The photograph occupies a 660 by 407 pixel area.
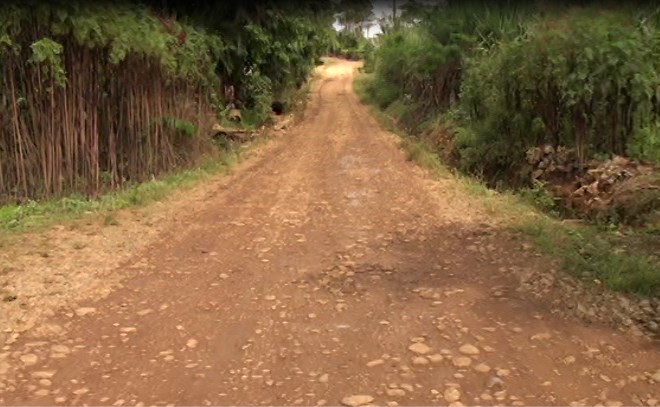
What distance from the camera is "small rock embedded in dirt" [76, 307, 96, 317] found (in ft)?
15.1

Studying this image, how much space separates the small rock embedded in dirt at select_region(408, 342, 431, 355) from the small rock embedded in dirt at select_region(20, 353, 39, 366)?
7.69 ft

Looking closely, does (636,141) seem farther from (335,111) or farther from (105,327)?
(335,111)

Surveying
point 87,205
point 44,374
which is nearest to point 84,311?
point 44,374

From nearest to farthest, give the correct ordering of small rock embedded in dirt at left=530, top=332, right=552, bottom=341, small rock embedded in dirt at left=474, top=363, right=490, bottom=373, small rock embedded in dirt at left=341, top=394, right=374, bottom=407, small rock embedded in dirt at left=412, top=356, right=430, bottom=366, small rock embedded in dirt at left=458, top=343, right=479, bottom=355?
small rock embedded in dirt at left=341, top=394, right=374, bottom=407
small rock embedded in dirt at left=474, top=363, right=490, bottom=373
small rock embedded in dirt at left=412, top=356, right=430, bottom=366
small rock embedded in dirt at left=458, top=343, right=479, bottom=355
small rock embedded in dirt at left=530, top=332, right=552, bottom=341

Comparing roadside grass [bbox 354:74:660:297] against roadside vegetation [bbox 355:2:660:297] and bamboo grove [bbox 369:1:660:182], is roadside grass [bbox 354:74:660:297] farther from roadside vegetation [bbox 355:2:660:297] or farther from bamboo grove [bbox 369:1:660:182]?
bamboo grove [bbox 369:1:660:182]

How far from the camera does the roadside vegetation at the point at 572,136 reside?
608 centimetres

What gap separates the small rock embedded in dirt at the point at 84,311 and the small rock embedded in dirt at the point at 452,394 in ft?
8.80

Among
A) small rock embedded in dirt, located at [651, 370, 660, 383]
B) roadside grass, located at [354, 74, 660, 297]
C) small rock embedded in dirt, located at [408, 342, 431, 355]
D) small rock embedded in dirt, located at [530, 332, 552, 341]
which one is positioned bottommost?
small rock embedded in dirt, located at [408, 342, 431, 355]

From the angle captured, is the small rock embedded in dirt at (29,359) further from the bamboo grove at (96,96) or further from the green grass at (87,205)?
the bamboo grove at (96,96)

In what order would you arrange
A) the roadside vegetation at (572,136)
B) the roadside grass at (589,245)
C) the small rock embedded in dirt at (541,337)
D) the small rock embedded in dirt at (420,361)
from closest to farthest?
1. the small rock embedded in dirt at (420,361)
2. the small rock embedded in dirt at (541,337)
3. the roadside grass at (589,245)
4. the roadside vegetation at (572,136)

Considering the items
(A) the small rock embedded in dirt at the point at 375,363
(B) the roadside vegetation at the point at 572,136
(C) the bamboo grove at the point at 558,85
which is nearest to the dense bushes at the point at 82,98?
(B) the roadside vegetation at the point at 572,136

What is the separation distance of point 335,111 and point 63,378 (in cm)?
2144

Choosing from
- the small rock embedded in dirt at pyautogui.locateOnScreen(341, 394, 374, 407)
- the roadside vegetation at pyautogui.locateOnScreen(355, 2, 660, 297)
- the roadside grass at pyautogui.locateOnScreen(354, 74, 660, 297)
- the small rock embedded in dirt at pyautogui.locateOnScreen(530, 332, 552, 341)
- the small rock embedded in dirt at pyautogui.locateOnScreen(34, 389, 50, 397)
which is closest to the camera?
the small rock embedded in dirt at pyautogui.locateOnScreen(341, 394, 374, 407)

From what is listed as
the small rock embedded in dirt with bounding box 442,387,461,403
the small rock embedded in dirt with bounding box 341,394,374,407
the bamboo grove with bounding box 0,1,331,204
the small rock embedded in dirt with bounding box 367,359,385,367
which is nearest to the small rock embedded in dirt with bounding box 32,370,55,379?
the small rock embedded in dirt with bounding box 341,394,374,407
